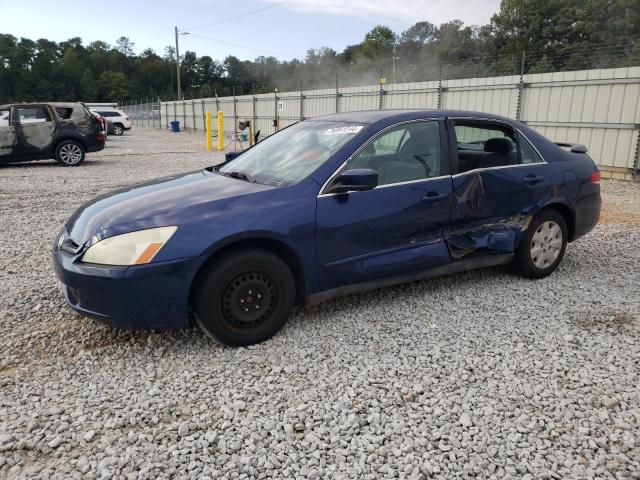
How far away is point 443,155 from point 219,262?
1.97m

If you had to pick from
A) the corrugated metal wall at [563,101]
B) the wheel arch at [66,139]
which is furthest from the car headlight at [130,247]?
the wheel arch at [66,139]

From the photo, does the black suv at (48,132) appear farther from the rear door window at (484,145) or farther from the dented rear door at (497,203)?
the dented rear door at (497,203)

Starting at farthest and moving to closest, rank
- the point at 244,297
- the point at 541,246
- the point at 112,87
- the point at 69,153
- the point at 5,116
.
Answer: the point at 112,87 < the point at 69,153 < the point at 5,116 < the point at 541,246 < the point at 244,297

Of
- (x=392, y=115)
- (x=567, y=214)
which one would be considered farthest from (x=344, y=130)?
(x=567, y=214)

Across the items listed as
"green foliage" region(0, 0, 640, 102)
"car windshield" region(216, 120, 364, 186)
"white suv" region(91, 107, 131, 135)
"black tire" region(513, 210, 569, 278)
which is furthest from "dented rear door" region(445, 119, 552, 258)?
"white suv" region(91, 107, 131, 135)

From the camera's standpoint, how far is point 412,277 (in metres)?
3.90

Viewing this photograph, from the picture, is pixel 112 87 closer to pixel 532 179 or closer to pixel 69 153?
pixel 69 153

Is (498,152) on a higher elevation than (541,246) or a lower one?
higher

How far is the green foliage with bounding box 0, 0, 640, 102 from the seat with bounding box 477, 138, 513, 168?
11402mm

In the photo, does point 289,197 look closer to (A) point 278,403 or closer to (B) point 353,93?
(A) point 278,403

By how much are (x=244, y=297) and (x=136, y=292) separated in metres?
0.64

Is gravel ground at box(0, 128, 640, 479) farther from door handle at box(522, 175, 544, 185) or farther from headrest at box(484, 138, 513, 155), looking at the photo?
headrest at box(484, 138, 513, 155)

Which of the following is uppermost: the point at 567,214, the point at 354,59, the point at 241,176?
the point at 354,59

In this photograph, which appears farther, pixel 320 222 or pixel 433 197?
pixel 433 197
